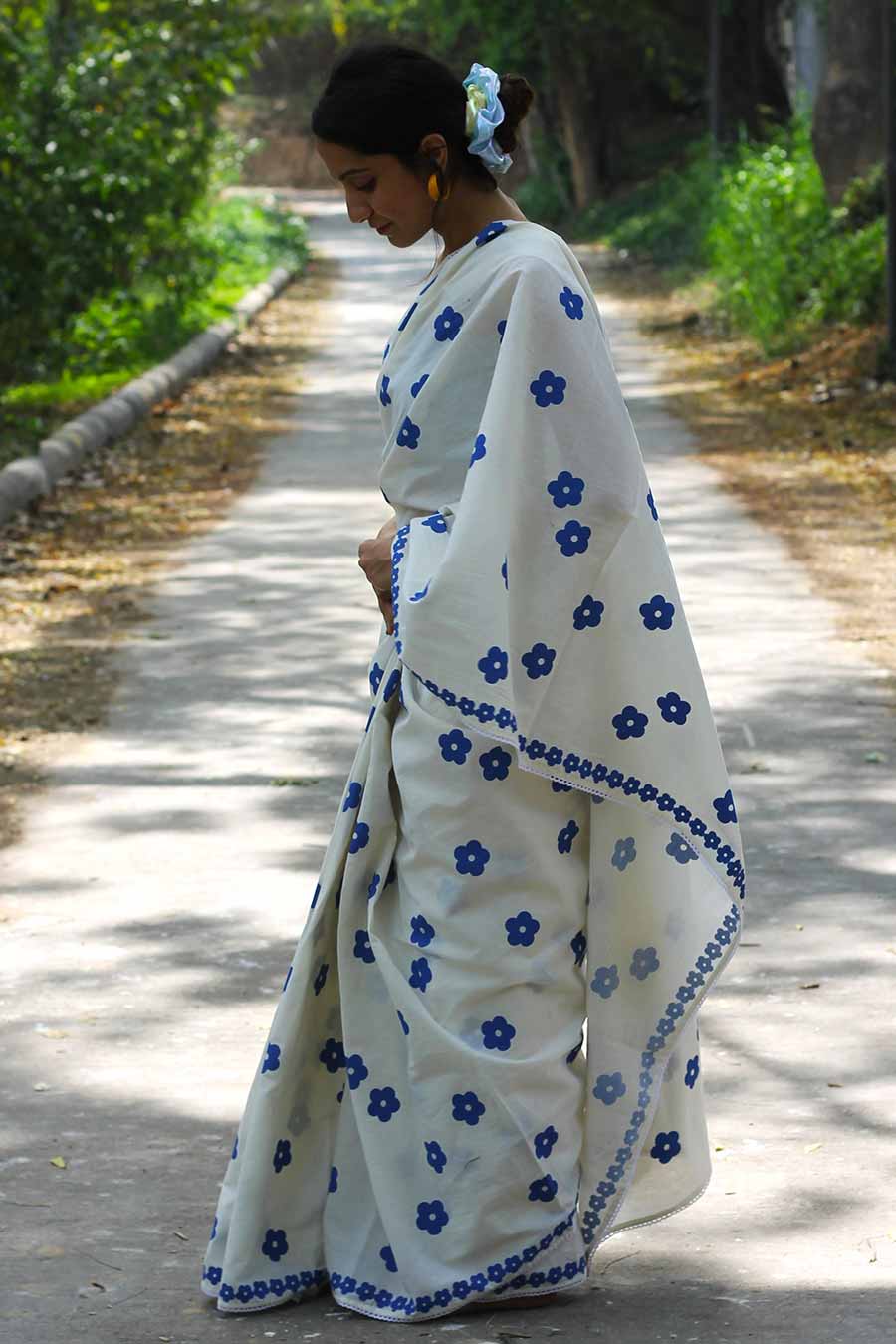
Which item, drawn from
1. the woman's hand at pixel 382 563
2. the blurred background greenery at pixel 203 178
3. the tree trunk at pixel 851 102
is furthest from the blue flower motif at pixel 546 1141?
the tree trunk at pixel 851 102

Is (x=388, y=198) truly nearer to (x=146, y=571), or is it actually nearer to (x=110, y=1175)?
(x=110, y=1175)

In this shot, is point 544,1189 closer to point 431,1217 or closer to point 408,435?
point 431,1217

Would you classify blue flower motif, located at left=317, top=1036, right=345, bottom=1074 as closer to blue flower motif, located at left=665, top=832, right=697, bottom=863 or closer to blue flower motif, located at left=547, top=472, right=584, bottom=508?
blue flower motif, located at left=665, top=832, right=697, bottom=863

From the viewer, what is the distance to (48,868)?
5.86 meters

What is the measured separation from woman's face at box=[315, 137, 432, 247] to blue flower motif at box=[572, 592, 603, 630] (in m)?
0.56

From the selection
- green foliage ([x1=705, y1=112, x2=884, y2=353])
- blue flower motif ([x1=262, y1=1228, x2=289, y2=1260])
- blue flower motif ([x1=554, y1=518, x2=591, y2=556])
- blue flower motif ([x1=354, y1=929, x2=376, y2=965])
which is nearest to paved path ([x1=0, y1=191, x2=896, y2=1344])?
blue flower motif ([x1=262, y1=1228, x2=289, y2=1260])

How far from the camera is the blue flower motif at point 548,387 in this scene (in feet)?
10.5

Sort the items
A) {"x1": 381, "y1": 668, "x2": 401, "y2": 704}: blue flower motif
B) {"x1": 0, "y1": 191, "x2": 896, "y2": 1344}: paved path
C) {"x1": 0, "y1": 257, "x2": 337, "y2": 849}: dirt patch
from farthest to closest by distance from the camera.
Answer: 1. {"x1": 0, "y1": 257, "x2": 337, "y2": 849}: dirt patch
2. {"x1": 0, "y1": 191, "x2": 896, "y2": 1344}: paved path
3. {"x1": 381, "y1": 668, "x2": 401, "y2": 704}: blue flower motif

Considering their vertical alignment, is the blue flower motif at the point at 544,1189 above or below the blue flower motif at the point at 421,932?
below

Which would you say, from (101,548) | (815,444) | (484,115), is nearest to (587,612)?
(484,115)

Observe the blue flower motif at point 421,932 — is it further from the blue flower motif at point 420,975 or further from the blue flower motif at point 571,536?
the blue flower motif at point 571,536

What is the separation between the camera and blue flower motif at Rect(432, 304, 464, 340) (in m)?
3.29

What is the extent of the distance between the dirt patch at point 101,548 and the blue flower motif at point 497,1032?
120 inches

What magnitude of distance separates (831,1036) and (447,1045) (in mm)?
1564
